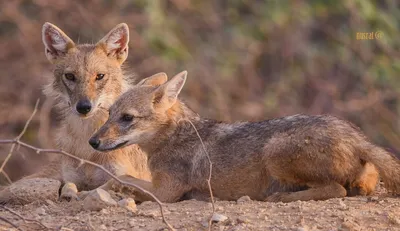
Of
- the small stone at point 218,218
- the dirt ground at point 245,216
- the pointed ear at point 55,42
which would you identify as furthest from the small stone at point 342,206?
the pointed ear at point 55,42

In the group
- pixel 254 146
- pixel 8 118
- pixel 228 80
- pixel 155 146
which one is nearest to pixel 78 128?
pixel 155 146

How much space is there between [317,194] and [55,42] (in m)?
3.58

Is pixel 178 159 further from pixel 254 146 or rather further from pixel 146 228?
pixel 146 228

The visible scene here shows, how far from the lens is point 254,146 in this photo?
829cm

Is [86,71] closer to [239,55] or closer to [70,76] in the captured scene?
[70,76]

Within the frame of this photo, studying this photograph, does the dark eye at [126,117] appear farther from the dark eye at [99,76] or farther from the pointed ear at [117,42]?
the pointed ear at [117,42]

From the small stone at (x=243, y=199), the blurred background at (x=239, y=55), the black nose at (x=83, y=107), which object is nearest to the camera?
the small stone at (x=243, y=199)

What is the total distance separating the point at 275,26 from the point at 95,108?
8.86m

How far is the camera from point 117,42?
1012 cm

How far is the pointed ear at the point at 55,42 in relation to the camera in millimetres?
10062

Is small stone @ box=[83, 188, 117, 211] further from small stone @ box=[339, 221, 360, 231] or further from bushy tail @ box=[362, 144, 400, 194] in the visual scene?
bushy tail @ box=[362, 144, 400, 194]

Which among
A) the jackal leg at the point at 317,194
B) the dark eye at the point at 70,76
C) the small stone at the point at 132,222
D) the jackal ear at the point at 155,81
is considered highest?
the jackal ear at the point at 155,81

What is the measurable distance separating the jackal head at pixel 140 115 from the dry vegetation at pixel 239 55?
6246mm

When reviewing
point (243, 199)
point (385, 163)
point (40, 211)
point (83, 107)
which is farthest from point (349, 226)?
point (83, 107)
